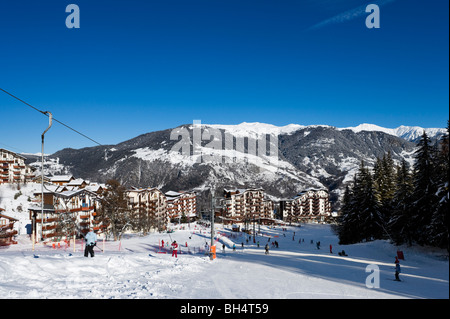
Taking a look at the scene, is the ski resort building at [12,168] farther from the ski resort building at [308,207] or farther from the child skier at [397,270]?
the ski resort building at [308,207]

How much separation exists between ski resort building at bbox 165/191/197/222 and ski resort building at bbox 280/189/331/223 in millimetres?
55525

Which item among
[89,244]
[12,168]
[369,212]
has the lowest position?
[369,212]

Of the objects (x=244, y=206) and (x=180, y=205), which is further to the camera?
(x=244, y=206)

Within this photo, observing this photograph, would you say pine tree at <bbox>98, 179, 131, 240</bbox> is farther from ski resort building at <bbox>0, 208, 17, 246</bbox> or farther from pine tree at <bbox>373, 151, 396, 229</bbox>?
pine tree at <bbox>373, 151, 396, 229</bbox>

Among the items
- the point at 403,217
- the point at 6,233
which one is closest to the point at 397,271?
the point at 403,217

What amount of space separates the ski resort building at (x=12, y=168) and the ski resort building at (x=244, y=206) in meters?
80.6

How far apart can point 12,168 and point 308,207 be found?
482ft

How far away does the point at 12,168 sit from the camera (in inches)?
3878

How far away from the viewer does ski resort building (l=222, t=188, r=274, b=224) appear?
140 m

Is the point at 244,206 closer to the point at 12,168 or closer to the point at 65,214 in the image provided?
the point at 12,168

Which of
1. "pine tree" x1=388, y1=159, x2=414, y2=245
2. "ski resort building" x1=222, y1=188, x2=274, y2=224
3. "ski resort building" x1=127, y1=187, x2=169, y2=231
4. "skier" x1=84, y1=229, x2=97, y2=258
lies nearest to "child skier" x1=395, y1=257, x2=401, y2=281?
"pine tree" x1=388, y1=159, x2=414, y2=245

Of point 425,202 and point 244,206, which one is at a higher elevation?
point 425,202
